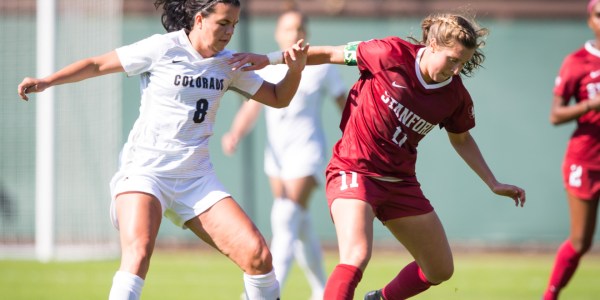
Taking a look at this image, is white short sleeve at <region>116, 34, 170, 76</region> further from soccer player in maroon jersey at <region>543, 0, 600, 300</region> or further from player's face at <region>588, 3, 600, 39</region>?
player's face at <region>588, 3, 600, 39</region>

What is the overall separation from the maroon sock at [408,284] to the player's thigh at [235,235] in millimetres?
1055

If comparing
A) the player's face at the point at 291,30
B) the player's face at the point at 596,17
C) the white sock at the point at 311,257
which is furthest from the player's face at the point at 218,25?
the player's face at the point at 596,17

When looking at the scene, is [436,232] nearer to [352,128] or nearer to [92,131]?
[352,128]

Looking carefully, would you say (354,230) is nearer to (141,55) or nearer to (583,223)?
(141,55)

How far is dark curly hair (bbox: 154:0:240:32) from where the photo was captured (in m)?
5.08

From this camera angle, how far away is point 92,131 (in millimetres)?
11672

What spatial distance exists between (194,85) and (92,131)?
6900 millimetres

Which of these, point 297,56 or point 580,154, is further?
point 580,154

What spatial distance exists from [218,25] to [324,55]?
65 cm

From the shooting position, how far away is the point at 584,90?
726 cm

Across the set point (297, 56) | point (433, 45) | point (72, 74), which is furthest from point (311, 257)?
point (72, 74)

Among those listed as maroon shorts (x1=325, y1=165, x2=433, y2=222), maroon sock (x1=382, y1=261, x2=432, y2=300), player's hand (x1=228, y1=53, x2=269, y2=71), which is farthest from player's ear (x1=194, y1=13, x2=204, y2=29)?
maroon sock (x1=382, y1=261, x2=432, y2=300)

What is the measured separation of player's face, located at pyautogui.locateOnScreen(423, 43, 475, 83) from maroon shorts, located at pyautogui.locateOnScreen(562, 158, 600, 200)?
2449 millimetres

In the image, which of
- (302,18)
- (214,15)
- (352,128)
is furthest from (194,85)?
(302,18)
